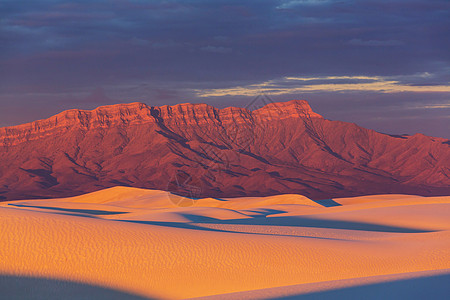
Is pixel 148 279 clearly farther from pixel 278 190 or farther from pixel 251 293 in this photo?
pixel 278 190

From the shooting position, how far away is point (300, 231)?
19953mm

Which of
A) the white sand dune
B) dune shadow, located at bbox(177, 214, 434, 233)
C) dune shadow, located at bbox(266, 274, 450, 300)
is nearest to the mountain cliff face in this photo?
dune shadow, located at bbox(177, 214, 434, 233)

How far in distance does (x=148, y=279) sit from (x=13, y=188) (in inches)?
5545

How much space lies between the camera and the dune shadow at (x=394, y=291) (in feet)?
30.6

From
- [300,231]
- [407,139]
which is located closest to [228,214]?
[300,231]

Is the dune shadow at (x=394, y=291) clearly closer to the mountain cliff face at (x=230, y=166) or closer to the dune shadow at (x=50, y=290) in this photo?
the dune shadow at (x=50, y=290)

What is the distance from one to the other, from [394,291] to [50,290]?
8.01 m

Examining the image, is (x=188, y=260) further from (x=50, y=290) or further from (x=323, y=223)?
(x=323, y=223)

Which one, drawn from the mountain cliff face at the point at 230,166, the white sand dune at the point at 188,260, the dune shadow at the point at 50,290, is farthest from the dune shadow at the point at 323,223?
the mountain cliff face at the point at 230,166

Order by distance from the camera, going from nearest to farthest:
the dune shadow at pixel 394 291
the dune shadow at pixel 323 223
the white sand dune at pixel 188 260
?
the dune shadow at pixel 394 291
the white sand dune at pixel 188 260
the dune shadow at pixel 323 223

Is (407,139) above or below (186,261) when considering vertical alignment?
above

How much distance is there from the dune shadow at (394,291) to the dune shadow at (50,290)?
195 inches

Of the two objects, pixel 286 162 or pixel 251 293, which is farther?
pixel 286 162

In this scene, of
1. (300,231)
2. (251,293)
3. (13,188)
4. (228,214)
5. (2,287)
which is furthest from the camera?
(13,188)
